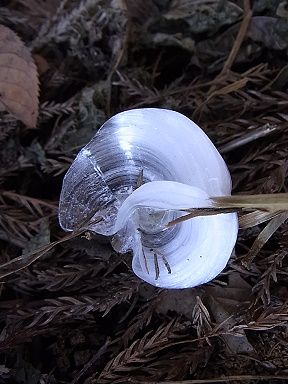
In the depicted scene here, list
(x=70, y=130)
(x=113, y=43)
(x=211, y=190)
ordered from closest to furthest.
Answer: (x=211, y=190), (x=70, y=130), (x=113, y=43)

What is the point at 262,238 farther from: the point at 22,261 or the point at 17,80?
the point at 17,80

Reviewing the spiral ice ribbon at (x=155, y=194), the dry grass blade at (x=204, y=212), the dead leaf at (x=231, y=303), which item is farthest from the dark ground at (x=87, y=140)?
the dry grass blade at (x=204, y=212)

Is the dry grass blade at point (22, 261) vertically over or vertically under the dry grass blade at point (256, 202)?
under

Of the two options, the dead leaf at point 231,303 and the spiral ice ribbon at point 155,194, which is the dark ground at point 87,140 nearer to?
the dead leaf at point 231,303

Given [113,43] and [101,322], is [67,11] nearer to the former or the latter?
[113,43]

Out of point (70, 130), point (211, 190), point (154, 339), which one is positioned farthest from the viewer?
point (70, 130)

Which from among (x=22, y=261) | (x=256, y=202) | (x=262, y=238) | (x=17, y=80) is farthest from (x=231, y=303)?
(x=17, y=80)

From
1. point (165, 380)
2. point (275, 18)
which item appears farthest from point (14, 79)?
point (165, 380)
